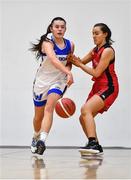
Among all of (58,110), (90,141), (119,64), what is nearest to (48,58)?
(58,110)

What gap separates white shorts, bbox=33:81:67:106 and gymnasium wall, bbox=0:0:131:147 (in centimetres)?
127

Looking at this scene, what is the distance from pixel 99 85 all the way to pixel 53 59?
0.56 metres

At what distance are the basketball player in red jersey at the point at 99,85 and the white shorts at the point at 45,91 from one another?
0.78ft

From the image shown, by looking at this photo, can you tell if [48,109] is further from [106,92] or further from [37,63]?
[37,63]

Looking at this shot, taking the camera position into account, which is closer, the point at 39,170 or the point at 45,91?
the point at 39,170

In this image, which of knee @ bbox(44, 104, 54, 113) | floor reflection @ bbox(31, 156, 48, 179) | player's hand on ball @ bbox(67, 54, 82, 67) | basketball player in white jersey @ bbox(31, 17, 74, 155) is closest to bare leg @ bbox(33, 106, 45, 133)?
basketball player in white jersey @ bbox(31, 17, 74, 155)

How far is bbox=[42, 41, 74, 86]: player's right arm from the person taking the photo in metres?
4.10

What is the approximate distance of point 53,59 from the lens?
419 cm

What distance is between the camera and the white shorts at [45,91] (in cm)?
431

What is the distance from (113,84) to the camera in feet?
14.8

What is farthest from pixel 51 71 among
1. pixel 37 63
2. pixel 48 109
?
pixel 37 63

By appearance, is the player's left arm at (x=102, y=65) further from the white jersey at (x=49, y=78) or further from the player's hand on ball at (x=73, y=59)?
the white jersey at (x=49, y=78)

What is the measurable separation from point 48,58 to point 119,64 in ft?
4.79

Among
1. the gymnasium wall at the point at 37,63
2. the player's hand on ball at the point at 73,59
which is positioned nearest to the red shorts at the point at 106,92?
the player's hand on ball at the point at 73,59
